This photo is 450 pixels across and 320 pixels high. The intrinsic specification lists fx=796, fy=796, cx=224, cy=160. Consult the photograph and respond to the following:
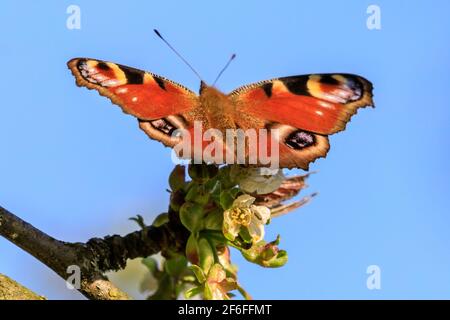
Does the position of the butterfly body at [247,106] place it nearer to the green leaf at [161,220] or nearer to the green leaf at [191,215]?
the green leaf at [191,215]

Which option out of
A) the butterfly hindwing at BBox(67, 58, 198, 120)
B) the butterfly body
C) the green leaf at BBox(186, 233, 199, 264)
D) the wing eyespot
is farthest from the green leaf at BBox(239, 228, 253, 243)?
the butterfly hindwing at BBox(67, 58, 198, 120)

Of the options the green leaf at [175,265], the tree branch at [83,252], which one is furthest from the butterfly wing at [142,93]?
the green leaf at [175,265]

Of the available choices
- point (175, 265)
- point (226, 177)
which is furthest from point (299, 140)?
point (175, 265)

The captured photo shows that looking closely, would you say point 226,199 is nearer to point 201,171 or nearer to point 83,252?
point 201,171

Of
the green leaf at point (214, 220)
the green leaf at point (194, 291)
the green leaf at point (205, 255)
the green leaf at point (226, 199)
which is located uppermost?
the green leaf at point (226, 199)
